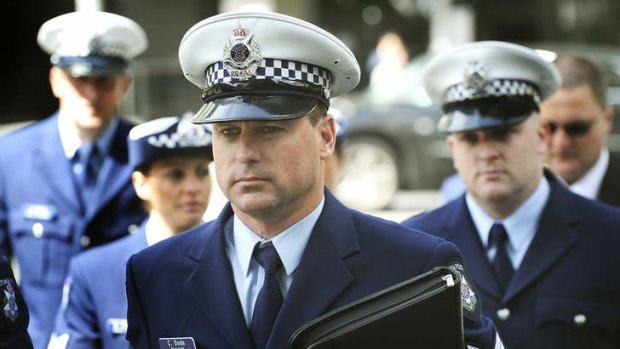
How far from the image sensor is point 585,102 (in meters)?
4.62

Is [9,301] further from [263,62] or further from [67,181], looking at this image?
[67,181]

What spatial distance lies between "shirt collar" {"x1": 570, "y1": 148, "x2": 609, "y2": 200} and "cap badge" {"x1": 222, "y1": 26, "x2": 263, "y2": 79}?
8.00ft

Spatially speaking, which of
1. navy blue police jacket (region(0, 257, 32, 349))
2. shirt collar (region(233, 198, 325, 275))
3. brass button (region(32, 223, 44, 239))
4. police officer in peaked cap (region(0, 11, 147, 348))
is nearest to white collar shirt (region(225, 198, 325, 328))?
shirt collar (region(233, 198, 325, 275))

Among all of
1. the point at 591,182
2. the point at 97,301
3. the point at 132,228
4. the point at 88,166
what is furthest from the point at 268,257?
the point at 591,182

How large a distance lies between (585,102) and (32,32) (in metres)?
10.6

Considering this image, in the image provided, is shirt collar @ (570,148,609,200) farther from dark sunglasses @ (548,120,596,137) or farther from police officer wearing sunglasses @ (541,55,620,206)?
dark sunglasses @ (548,120,596,137)

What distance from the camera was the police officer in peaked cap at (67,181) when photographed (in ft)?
15.2

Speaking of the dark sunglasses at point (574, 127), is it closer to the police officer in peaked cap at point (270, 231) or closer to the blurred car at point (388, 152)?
the police officer in peaked cap at point (270, 231)

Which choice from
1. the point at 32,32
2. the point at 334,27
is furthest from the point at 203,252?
the point at 334,27

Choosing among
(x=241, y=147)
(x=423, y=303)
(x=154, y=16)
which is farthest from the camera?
(x=154, y=16)

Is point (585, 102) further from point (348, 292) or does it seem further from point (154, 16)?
point (154, 16)

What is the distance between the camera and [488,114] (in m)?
3.70

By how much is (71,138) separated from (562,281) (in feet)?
7.92

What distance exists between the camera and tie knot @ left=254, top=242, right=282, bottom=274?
266cm
